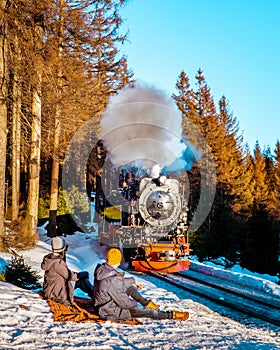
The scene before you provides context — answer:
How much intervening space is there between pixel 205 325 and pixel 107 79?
590 inches

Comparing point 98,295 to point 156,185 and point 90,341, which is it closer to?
point 90,341

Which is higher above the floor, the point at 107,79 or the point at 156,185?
the point at 107,79

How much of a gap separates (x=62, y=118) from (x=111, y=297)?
11.9 meters

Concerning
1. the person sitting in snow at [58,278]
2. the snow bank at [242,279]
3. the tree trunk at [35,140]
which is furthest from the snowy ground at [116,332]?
the tree trunk at [35,140]

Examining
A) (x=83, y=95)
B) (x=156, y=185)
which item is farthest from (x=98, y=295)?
(x=83, y=95)

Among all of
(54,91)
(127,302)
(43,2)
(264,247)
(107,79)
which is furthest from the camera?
(264,247)

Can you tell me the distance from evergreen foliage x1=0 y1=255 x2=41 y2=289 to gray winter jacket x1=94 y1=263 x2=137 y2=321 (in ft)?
9.21

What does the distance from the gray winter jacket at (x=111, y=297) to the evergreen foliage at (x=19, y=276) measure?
9.21 feet

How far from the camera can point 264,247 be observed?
1120 inches

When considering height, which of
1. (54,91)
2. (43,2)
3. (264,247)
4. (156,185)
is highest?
(43,2)

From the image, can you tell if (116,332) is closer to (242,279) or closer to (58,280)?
(58,280)

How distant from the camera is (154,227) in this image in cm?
1641

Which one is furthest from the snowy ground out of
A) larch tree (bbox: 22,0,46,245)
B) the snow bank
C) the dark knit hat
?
larch tree (bbox: 22,0,46,245)

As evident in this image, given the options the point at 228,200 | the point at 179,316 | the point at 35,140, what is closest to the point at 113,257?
the point at 179,316
